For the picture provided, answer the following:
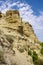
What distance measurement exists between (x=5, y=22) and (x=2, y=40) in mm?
22434

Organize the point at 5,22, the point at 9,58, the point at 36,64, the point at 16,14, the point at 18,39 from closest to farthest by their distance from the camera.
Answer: the point at 9,58 < the point at 36,64 < the point at 18,39 < the point at 5,22 < the point at 16,14

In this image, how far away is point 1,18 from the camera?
54562 millimetres

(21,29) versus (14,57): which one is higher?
(21,29)

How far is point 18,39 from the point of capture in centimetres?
4534

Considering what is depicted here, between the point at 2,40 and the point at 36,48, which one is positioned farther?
the point at 36,48

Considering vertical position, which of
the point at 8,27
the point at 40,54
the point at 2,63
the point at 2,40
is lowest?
the point at 2,63

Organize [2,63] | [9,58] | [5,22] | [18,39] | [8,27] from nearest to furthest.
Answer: [2,63]
[9,58]
[18,39]
[8,27]
[5,22]

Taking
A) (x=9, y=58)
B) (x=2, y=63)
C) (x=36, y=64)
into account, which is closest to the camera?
(x=2, y=63)

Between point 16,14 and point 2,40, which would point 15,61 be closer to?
point 2,40

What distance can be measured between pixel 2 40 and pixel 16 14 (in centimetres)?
2619

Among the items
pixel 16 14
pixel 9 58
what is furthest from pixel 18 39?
pixel 9 58

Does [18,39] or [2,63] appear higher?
Answer: [18,39]

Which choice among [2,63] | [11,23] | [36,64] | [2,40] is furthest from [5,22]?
[2,63]

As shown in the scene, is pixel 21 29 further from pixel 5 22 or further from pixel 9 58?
pixel 9 58
